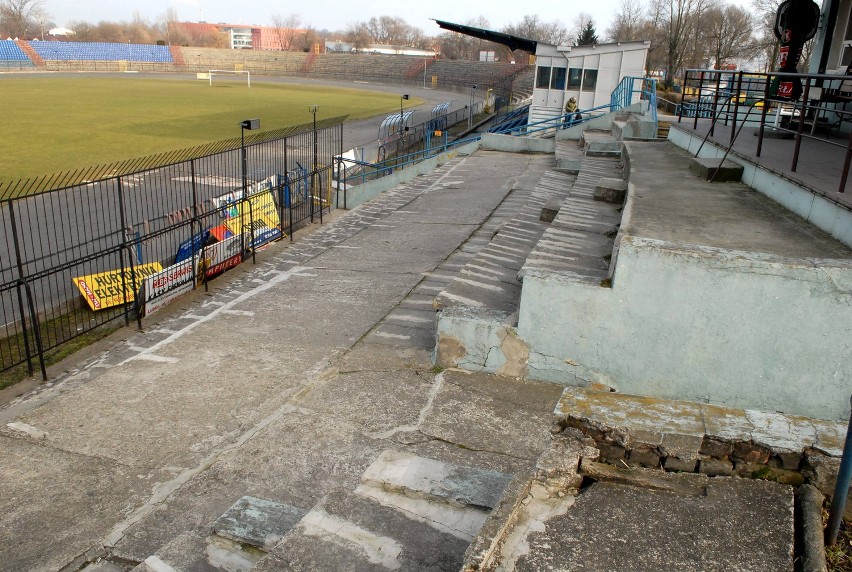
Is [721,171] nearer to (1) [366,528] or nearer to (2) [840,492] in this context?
(2) [840,492]

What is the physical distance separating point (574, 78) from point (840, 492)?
29.6 m

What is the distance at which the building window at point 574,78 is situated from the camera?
30.3 metres

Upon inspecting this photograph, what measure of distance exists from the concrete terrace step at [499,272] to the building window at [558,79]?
64.0 feet

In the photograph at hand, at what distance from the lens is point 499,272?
920 cm

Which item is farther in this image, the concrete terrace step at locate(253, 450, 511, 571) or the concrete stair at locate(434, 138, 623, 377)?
the concrete stair at locate(434, 138, 623, 377)

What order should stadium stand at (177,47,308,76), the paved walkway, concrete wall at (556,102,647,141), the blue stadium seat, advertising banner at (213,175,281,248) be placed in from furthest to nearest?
stadium stand at (177,47,308,76) → the blue stadium seat → concrete wall at (556,102,647,141) → advertising banner at (213,175,281,248) → the paved walkway

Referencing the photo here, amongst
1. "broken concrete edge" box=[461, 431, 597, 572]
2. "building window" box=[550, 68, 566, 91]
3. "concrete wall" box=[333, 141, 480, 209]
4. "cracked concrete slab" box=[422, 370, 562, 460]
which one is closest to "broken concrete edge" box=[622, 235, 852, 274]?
"cracked concrete slab" box=[422, 370, 562, 460]

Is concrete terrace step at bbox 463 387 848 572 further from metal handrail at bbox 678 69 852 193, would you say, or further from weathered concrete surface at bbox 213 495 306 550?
metal handrail at bbox 678 69 852 193

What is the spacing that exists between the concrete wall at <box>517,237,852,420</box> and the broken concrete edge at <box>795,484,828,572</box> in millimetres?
2462

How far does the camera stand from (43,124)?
116ft

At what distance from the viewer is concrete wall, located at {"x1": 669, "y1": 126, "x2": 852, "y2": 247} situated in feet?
21.4

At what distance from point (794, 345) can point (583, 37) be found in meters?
62.5

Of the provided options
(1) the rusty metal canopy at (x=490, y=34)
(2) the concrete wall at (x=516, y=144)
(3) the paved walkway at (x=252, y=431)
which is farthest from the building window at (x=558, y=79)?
(3) the paved walkway at (x=252, y=431)

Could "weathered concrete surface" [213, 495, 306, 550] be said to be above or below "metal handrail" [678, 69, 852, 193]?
below
